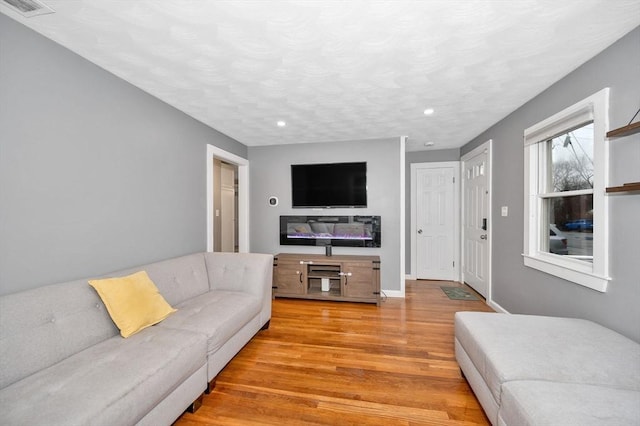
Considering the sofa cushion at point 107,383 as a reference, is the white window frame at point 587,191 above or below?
above

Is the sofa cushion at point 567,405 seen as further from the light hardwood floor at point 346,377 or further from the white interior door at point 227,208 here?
the white interior door at point 227,208

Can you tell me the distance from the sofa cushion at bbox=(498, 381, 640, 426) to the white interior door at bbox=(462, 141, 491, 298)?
2511 mm

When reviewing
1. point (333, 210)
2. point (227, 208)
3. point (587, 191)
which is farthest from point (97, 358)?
point (227, 208)

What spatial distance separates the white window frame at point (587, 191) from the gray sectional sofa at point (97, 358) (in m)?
2.73

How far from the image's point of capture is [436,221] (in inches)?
179

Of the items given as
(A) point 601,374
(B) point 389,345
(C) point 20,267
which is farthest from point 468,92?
(C) point 20,267

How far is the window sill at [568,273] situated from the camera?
68.0 inches

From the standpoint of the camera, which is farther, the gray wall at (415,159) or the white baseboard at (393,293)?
the gray wall at (415,159)

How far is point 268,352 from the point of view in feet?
7.39

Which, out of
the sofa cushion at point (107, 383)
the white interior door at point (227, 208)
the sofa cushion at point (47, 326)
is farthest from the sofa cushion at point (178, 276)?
the white interior door at point (227, 208)

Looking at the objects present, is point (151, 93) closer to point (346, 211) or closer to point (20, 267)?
point (20, 267)

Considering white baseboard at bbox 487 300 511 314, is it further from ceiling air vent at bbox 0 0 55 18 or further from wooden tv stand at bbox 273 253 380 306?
ceiling air vent at bbox 0 0 55 18

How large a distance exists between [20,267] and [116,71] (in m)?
1.56

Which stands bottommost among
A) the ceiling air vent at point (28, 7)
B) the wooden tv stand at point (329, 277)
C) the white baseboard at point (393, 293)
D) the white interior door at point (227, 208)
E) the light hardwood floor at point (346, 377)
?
the light hardwood floor at point (346, 377)
